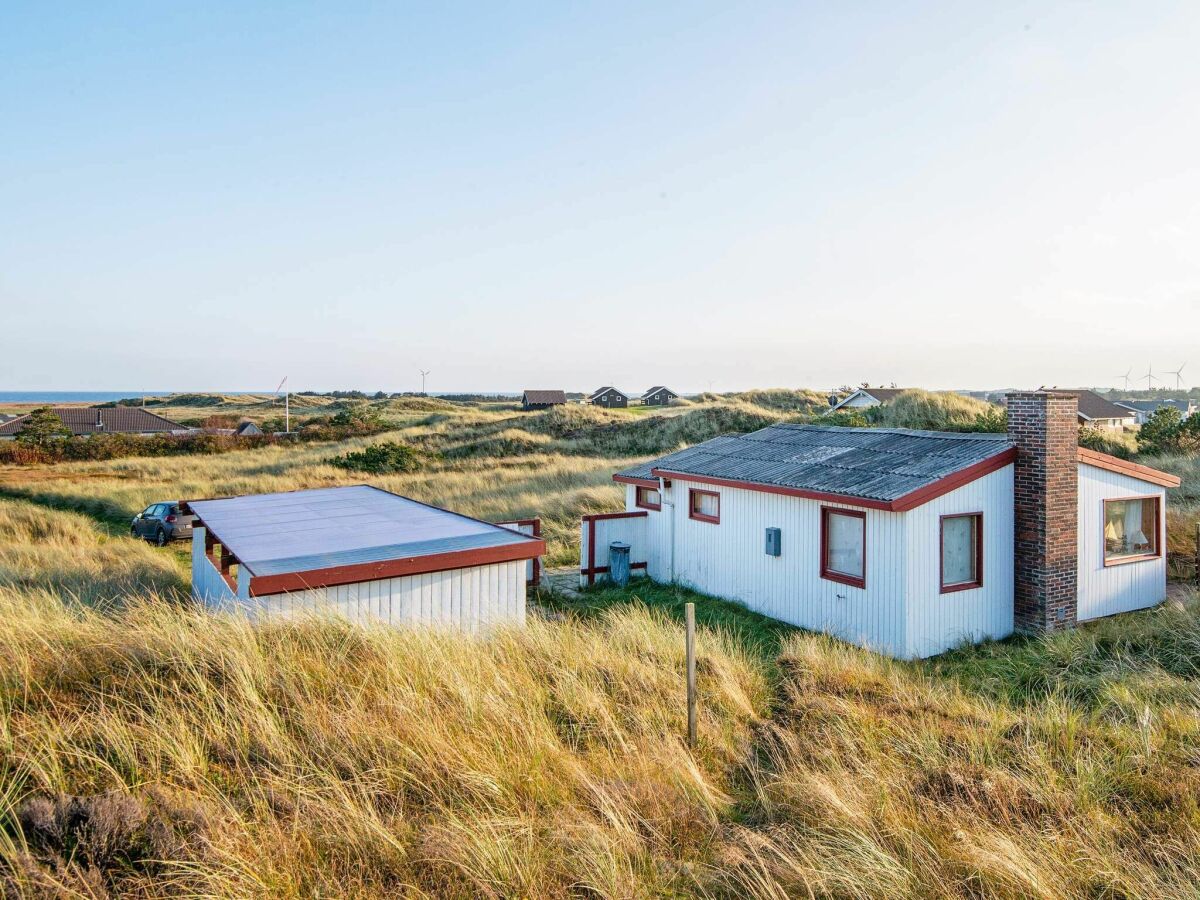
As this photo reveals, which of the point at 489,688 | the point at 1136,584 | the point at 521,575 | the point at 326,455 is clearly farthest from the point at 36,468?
the point at 1136,584

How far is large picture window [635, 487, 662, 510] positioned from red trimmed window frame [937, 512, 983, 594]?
20.2 ft

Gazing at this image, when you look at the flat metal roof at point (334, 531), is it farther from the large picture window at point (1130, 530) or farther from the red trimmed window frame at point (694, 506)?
the large picture window at point (1130, 530)

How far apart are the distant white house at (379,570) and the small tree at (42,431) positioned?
115 feet

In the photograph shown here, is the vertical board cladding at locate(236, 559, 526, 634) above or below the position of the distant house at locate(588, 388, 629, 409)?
below

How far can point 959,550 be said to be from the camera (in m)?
11.5

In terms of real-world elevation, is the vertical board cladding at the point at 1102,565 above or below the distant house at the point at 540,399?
below

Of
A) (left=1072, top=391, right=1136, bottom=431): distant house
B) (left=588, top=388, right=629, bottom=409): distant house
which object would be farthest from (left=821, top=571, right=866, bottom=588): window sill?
(left=588, top=388, right=629, bottom=409): distant house

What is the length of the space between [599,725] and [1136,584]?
1150cm

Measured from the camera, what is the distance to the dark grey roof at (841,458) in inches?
449

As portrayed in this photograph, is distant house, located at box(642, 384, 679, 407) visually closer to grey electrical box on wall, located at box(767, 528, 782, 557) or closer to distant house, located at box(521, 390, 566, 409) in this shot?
distant house, located at box(521, 390, 566, 409)

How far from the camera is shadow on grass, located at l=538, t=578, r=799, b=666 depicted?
11.5 metres

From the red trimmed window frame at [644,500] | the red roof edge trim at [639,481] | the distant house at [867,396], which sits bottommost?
the red trimmed window frame at [644,500]

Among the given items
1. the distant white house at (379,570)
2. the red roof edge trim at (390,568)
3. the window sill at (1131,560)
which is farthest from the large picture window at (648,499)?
the window sill at (1131,560)

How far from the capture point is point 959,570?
37.6 feet
